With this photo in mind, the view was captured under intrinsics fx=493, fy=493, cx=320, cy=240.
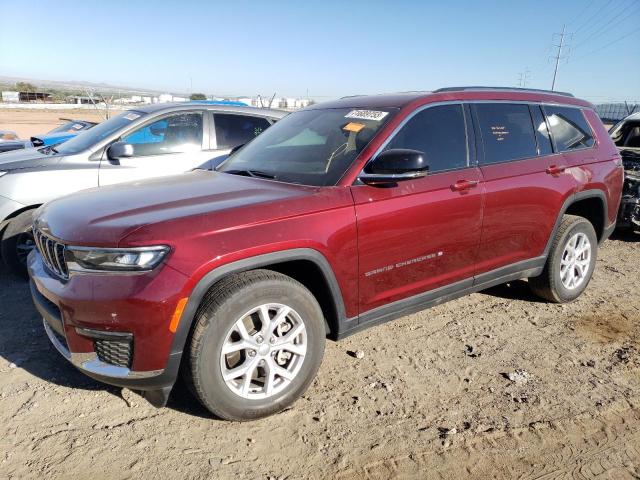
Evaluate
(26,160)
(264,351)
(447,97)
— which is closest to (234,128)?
(26,160)

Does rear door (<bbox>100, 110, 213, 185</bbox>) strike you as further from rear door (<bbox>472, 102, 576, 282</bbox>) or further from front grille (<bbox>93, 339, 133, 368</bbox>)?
rear door (<bbox>472, 102, 576, 282</bbox>)

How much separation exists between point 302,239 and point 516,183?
197 cm

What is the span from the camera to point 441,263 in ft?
11.3

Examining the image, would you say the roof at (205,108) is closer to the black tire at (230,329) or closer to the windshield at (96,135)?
the windshield at (96,135)

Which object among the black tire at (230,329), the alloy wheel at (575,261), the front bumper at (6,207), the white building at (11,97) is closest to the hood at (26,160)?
the front bumper at (6,207)

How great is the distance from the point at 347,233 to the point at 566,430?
163 cm

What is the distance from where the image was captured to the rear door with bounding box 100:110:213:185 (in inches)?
206

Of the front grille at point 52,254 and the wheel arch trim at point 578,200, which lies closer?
the front grille at point 52,254

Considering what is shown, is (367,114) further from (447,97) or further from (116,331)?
(116,331)

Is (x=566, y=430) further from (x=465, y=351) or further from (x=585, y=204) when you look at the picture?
(x=585, y=204)

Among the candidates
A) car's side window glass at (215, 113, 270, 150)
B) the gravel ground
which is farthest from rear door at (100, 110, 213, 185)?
the gravel ground

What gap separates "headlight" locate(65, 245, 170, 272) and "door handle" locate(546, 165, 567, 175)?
315 centimetres

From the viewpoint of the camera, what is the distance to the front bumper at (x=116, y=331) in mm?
2367

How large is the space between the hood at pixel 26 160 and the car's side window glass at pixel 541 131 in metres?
4.53
